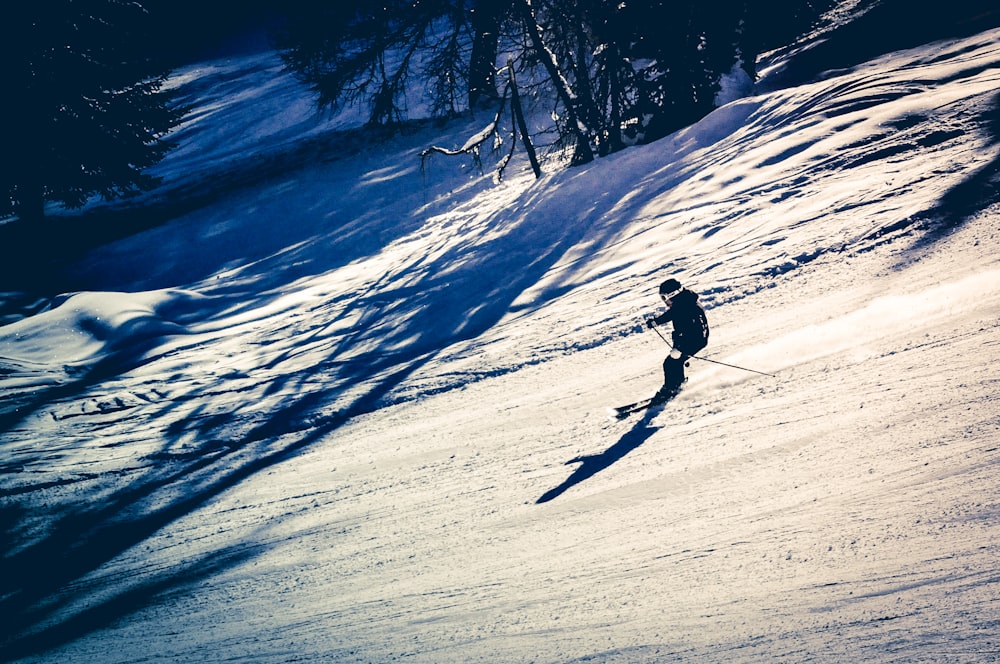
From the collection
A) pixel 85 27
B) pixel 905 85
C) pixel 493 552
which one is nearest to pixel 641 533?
pixel 493 552

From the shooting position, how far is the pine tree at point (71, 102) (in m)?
15.6

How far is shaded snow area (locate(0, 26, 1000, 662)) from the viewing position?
3.68 metres

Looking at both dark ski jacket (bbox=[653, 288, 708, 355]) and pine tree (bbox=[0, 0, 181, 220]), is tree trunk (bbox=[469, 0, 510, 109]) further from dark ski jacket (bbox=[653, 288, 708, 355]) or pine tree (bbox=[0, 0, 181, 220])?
pine tree (bbox=[0, 0, 181, 220])

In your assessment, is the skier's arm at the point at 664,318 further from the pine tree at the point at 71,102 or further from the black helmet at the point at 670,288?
the pine tree at the point at 71,102

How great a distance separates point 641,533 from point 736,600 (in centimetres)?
84

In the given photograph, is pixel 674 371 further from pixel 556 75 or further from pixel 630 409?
pixel 556 75

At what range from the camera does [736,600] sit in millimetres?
3539

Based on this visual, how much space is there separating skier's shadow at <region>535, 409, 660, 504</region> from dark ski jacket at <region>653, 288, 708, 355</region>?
707mm

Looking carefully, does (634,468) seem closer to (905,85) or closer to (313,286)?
(905,85)

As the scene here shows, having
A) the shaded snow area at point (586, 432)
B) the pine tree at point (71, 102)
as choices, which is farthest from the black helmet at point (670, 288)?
the pine tree at point (71, 102)

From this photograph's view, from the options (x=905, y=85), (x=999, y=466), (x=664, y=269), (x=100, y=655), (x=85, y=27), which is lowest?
(x=100, y=655)

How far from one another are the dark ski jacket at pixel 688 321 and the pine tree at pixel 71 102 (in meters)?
17.2

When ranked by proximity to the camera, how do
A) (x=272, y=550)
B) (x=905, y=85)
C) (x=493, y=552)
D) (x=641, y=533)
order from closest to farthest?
(x=641, y=533)
(x=493, y=552)
(x=272, y=550)
(x=905, y=85)

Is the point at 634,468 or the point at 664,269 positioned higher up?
the point at 664,269
